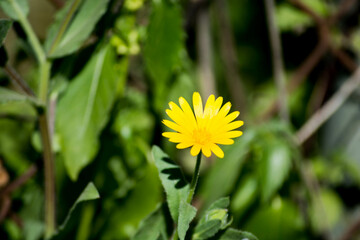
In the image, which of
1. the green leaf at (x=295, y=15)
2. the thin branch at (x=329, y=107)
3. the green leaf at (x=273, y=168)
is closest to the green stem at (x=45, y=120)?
the green leaf at (x=273, y=168)

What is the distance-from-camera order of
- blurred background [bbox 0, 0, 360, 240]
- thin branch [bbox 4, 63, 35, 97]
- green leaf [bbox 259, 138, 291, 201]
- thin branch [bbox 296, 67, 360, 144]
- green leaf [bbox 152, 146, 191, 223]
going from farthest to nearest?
thin branch [bbox 296, 67, 360, 144]
green leaf [bbox 259, 138, 291, 201]
blurred background [bbox 0, 0, 360, 240]
thin branch [bbox 4, 63, 35, 97]
green leaf [bbox 152, 146, 191, 223]

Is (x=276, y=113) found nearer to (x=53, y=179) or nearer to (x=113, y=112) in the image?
(x=113, y=112)

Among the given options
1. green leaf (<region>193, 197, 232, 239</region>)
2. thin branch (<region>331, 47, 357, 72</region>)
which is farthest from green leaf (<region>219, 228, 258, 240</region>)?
thin branch (<region>331, 47, 357, 72</region>)

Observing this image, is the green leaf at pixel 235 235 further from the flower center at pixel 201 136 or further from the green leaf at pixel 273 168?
the green leaf at pixel 273 168

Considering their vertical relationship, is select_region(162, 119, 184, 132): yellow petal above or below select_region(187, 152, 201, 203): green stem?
above

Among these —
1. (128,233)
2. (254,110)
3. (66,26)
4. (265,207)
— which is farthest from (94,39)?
(254,110)

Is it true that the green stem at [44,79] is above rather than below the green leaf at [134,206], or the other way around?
above

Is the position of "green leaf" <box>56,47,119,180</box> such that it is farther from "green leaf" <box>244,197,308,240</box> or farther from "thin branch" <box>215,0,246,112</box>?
"thin branch" <box>215,0,246,112</box>
